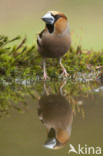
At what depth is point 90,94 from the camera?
11.4ft

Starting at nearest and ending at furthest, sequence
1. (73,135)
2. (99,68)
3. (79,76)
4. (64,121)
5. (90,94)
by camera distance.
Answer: (73,135) → (64,121) → (90,94) → (79,76) → (99,68)

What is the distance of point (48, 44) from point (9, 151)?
9.27 feet

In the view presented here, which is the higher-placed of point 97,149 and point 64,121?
point 97,149

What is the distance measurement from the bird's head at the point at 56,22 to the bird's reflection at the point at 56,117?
1049 millimetres

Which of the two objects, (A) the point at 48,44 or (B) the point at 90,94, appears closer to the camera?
(B) the point at 90,94

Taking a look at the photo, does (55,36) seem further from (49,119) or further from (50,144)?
(50,144)

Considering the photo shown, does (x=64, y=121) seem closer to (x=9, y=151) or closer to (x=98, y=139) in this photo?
(x=98, y=139)

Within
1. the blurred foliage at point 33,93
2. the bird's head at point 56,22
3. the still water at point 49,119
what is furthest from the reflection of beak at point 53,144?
the bird's head at point 56,22

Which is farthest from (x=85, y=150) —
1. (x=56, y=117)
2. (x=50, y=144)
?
(x=56, y=117)

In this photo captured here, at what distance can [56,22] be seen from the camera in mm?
4184

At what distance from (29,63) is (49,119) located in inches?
97.2

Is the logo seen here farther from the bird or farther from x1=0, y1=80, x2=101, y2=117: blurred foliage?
the bird

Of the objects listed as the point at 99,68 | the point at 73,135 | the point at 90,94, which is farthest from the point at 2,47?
the point at 73,135

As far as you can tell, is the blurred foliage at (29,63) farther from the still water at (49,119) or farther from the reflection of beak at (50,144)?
the reflection of beak at (50,144)
